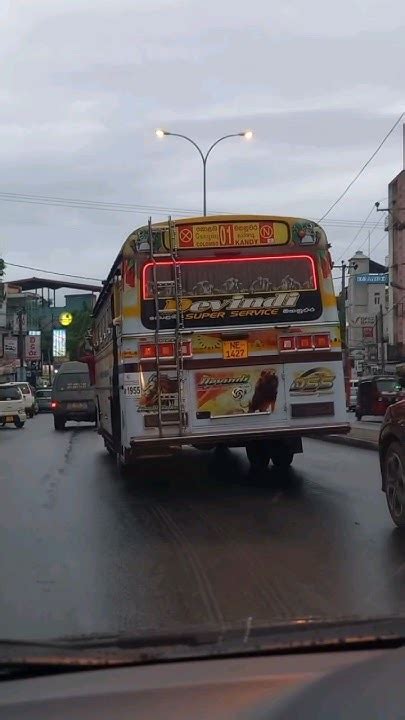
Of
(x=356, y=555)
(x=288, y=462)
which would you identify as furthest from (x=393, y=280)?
(x=356, y=555)

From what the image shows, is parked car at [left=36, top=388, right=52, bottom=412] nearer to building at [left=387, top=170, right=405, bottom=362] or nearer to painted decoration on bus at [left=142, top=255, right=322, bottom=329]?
building at [left=387, top=170, right=405, bottom=362]

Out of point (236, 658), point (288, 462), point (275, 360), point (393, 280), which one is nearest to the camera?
point (236, 658)

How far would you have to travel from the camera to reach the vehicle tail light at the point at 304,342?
10.6m

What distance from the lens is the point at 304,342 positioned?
420 inches

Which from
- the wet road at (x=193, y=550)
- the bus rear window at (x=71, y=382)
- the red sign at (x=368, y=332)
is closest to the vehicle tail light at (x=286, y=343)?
the wet road at (x=193, y=550)

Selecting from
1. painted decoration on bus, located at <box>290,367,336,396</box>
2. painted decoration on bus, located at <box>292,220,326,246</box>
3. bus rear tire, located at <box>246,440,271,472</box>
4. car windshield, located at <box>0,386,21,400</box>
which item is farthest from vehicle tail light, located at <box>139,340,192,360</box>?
car windshield, located at <box>0,386,21,400</box>

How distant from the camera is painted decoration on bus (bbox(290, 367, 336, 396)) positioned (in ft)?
34.9

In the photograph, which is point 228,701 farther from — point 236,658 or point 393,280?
point 393,280

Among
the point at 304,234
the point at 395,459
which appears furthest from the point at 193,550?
the point at 304,234

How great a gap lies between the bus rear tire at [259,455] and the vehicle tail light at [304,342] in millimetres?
2756

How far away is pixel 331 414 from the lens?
10703mm

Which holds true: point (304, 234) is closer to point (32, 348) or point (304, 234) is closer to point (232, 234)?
point (232, 234)

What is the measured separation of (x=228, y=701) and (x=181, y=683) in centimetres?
23

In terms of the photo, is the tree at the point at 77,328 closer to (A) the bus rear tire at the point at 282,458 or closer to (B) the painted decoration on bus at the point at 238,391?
(A) the bus rear tire at the point at 282,458
